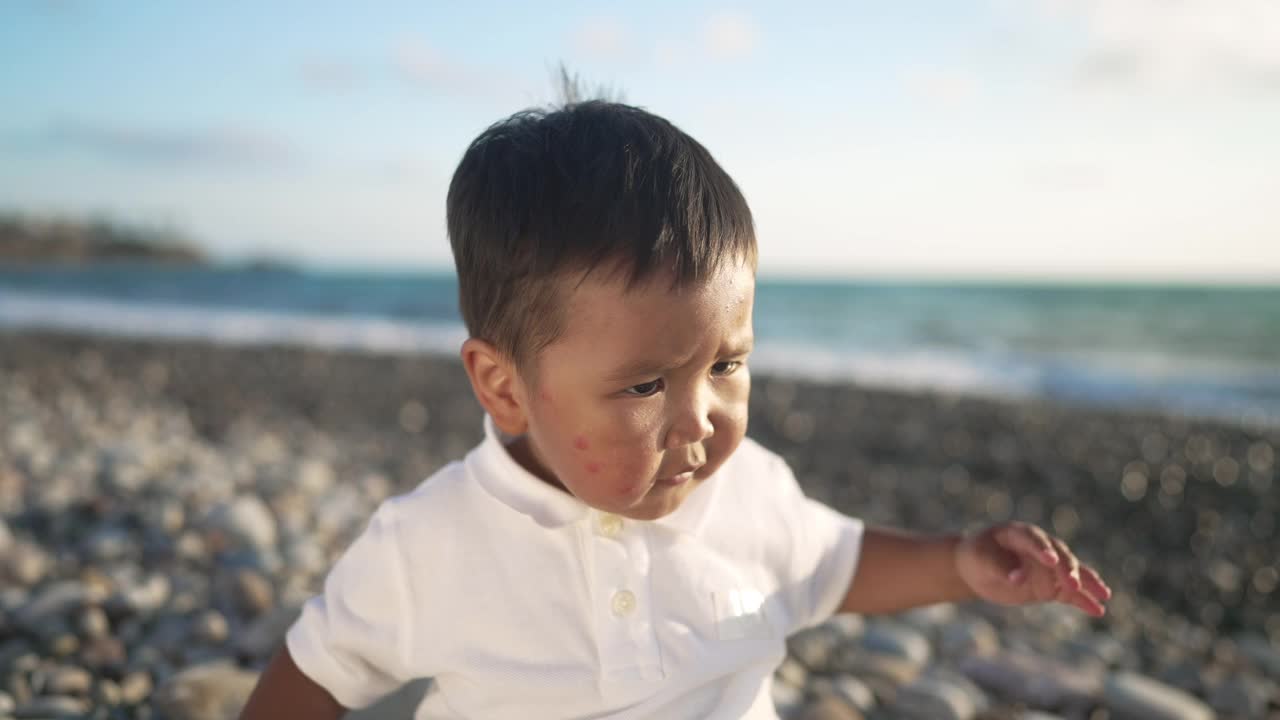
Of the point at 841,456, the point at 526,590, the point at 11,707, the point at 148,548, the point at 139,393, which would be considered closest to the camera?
the point at 526,590

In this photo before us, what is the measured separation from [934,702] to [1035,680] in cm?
45

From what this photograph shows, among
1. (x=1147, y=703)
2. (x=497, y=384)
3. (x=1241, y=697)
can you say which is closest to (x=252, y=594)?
(x=497, y=384)

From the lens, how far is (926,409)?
867 centimetres

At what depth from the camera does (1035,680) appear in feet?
9.60

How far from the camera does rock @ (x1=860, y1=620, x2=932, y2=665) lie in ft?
10.5

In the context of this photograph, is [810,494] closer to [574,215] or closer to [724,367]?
[724,367]

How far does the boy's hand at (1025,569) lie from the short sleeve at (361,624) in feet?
3.30

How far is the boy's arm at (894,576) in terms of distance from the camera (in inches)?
73.8

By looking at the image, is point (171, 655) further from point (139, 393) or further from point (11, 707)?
point (139, 393)

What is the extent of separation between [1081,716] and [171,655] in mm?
2574

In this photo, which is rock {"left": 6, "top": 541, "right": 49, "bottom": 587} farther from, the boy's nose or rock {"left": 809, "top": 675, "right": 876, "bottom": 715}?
the boy's nose

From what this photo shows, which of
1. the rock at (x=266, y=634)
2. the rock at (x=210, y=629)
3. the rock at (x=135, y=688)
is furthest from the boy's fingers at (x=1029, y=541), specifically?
the rock at (x=210, y=629)

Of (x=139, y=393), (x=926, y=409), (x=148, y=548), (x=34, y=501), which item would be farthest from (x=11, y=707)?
(x=926, y=409)

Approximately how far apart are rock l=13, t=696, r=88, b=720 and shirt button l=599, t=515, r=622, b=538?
A: 58.9 inches
